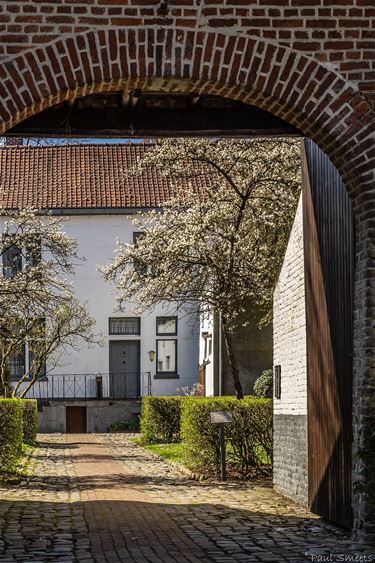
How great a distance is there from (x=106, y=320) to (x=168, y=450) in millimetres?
14701

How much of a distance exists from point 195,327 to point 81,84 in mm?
29750

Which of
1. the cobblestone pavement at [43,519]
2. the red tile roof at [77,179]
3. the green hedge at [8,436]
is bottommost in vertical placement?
the cobblestone pavement at [43,519]

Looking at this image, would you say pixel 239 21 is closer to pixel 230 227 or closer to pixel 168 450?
pixel 230 227

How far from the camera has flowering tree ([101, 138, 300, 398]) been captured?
20.3 metres

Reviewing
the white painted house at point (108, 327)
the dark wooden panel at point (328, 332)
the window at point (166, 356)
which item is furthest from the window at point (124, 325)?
the dark wooden panel at point (328, 332)

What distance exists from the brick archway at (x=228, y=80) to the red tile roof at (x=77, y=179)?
29.5m

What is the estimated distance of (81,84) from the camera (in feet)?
29.8

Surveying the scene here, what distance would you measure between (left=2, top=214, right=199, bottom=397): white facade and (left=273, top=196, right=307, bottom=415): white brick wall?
914 inches

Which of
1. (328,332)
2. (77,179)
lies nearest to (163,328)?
(77,179)

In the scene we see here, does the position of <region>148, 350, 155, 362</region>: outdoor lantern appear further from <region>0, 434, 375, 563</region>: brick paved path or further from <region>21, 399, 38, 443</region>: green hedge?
<region>0, 434, 375, 563</region>: brick paved path

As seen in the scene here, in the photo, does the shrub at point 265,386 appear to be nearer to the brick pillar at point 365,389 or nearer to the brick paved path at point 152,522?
the brick paved path at point 152,522

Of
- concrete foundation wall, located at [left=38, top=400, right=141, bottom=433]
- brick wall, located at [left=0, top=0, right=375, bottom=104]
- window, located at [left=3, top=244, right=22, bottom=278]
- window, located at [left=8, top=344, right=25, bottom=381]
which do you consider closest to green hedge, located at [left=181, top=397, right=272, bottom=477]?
window, located at [left=3, top=244, right=22, bottom=278]

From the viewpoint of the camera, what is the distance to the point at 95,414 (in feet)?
124

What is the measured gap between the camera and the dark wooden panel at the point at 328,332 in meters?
10.8
